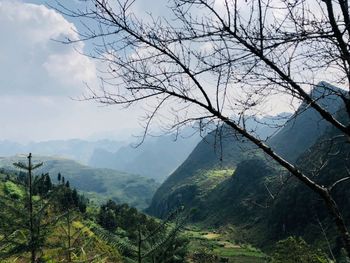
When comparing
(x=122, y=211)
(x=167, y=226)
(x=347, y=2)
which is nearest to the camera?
(x=347, y=2)

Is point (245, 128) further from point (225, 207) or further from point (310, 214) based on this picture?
point (225, 207)

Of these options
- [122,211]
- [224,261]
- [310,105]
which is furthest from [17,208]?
[122,211]

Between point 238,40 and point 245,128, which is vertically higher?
point 238,40

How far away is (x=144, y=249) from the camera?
10398 millimetres

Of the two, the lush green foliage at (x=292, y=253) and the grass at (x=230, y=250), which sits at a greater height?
→ the lush green foliage at (x=292, y=253)

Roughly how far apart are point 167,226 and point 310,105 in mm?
7356

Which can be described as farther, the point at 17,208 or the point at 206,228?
the point at 206,228

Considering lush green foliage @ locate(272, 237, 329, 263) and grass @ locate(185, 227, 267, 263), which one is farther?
grass @ locate(185, 227, 267, 263)

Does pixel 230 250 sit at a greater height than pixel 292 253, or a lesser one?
lesser

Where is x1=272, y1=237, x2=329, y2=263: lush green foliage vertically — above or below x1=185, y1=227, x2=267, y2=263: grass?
above

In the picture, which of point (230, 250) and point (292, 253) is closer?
point (292, 253)

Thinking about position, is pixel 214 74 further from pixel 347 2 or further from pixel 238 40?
pixel 347 2

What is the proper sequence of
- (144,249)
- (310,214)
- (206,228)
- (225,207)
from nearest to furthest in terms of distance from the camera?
1. (144,249)
2. (310,214)
3. (206,228)
4. (225,207)

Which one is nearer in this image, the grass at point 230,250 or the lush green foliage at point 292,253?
the lush green foliage at point 292,253
